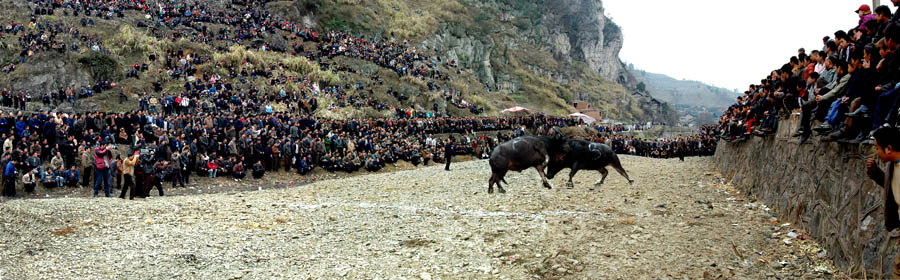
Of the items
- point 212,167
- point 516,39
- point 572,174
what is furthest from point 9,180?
point 516,39

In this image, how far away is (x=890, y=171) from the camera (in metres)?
5.03

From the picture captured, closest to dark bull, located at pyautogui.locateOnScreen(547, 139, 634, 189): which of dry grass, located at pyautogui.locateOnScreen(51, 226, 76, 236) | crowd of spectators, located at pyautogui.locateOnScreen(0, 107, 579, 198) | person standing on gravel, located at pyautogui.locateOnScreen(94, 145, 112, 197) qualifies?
crowd of spectators, located at pyautogui.locateOnScreen(0, 107, 579, 198)

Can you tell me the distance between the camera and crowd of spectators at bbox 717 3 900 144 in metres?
7.41

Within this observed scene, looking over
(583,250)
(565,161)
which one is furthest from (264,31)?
(583,250)

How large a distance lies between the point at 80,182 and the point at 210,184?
4896 mm

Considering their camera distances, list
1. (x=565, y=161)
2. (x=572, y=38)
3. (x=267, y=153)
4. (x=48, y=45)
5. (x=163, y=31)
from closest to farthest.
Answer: (x=565, y=161) < (x=267, y=153) < (x=48, y=45) < (x=163, y=31) < (x=572, y=38)

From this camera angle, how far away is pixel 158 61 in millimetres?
45031

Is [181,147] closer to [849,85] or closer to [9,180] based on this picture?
[9,180]

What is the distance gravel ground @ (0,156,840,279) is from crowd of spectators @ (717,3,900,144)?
7.04 ft

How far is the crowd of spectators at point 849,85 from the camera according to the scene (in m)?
7.41

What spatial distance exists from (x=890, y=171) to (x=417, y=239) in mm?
7914

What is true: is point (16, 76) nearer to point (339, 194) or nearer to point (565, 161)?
point (339, 194)

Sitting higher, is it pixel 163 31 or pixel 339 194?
pixel 163 31

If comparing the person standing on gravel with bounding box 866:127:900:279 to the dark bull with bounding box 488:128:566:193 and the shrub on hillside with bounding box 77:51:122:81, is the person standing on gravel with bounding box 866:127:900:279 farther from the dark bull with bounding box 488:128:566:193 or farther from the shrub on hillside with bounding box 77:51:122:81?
the shrub on hillside with bounding box 77:51:122:81
